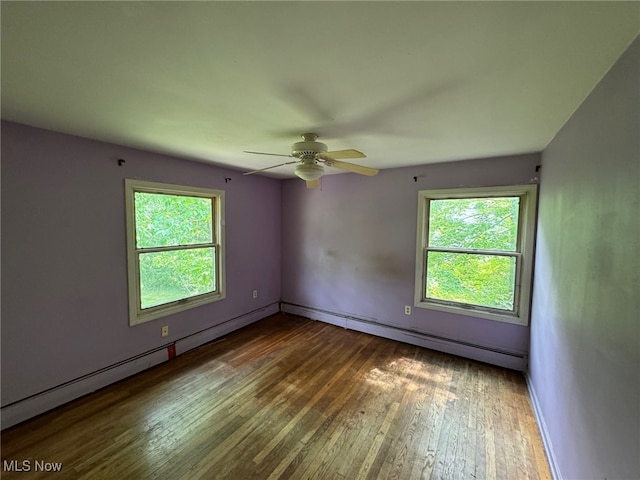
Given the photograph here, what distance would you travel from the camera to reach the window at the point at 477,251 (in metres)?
2.77

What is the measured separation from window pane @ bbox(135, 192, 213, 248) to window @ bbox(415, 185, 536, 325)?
2777mm

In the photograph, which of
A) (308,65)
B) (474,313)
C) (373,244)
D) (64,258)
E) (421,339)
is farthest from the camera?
(373,244)

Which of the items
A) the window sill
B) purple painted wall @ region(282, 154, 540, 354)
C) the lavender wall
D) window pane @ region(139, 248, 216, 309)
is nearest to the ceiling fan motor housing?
the lavender wall

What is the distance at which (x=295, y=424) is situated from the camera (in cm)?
205

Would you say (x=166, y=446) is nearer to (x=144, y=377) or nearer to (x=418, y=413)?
(x=144, y=377)

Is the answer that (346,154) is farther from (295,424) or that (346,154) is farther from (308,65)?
(295,424)

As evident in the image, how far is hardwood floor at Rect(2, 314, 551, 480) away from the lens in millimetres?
1690

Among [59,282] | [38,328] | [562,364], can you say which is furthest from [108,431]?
[562,364]

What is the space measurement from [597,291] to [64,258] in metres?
3.58

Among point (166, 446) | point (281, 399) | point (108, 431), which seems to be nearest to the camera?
point (166, 446)

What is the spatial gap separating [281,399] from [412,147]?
2.61 meters

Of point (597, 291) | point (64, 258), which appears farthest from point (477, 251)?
point (64, 258)

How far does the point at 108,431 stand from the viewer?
1.95m

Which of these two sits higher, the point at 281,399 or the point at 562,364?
the point at 562,364
